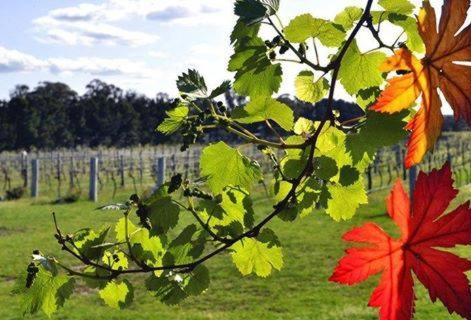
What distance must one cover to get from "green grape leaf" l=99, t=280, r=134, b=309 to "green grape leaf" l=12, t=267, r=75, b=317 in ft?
0.23

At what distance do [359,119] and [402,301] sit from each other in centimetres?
34

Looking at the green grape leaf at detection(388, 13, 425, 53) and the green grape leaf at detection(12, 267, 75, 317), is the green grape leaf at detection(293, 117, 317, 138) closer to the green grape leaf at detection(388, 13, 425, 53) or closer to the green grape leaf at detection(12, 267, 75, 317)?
the green grape leaf at detection(388, 13, 425, 53)

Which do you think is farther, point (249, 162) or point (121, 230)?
point (121, 230)

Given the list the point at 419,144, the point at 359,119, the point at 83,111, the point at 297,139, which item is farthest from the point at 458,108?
the point at 83,111

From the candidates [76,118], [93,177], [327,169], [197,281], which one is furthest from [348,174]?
[76,118]

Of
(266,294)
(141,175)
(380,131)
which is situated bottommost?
(266,294)

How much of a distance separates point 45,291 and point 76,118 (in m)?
60.6

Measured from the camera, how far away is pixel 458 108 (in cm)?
53

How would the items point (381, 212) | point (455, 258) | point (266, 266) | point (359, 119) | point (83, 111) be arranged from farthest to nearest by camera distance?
point (83, 111)
point (381, 212)
point (266, 266)
point (359, 119)
point (455, 258)

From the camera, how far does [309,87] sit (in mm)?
945

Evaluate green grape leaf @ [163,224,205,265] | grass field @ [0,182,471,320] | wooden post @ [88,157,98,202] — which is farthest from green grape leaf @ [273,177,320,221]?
wooden post @ [88,157,98,202]

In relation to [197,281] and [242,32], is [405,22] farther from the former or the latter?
[197,281]

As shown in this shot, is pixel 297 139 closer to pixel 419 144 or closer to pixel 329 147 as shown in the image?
pixel 329 147

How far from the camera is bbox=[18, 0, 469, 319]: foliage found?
771 millimetres
